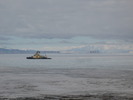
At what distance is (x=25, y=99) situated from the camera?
21656 mm

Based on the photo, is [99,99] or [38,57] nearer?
[99,99]

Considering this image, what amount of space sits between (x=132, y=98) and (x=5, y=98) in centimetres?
1007

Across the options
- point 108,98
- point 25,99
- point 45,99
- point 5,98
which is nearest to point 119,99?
point 108,98

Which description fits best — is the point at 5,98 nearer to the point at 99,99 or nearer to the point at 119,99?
the point at 99,99

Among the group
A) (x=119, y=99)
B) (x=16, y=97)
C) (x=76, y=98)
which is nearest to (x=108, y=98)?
(x=119, y=99)

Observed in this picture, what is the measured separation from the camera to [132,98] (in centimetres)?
2195

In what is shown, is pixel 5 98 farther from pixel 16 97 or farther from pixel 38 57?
pixel 38 57

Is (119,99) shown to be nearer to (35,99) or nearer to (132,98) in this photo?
(132,98)

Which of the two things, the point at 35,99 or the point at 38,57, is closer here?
the point at 35,99

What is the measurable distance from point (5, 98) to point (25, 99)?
1747 mm

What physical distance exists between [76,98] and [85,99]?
3.12 feet

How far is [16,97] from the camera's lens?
22.8m

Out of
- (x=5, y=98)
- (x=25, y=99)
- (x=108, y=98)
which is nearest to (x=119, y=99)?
(x=108, y=98)

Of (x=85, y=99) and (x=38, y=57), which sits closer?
(x=85, y=99)
